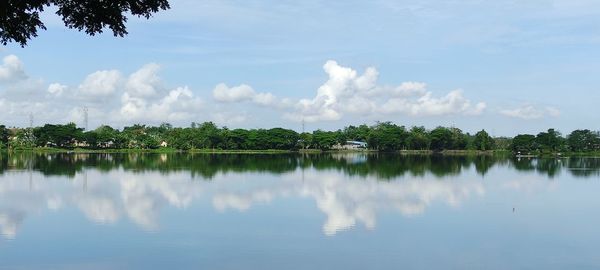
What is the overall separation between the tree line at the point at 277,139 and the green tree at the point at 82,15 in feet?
221

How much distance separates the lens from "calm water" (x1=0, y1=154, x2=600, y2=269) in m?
11.4

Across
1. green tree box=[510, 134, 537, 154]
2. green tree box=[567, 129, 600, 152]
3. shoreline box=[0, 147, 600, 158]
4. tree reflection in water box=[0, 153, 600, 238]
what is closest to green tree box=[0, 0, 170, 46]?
tree reflection in water box=[0, 153, 600, 238]

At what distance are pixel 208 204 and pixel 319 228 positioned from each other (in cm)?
582

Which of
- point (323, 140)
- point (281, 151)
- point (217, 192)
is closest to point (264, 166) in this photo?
point (217, 192)

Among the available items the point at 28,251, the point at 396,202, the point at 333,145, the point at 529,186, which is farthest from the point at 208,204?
the point at 333,145

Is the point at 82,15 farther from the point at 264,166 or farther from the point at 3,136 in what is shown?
the point at 3,136

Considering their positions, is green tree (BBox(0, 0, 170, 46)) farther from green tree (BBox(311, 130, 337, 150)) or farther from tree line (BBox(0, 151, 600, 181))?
green tree (BBox(311, 130, 337, 150))

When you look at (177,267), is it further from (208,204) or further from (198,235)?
(208,204)

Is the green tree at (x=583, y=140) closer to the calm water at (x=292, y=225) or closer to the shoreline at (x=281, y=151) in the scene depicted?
the shoreline at (x=281, y=151)

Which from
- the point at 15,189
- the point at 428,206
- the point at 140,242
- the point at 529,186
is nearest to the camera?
the point at 140,242

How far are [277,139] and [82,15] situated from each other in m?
70.6

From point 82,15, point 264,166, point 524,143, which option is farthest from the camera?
point 524,143

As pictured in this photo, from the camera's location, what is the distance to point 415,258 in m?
11.6

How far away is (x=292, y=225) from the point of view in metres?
15.2
